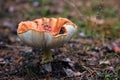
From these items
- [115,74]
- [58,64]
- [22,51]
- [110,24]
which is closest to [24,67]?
[58,64]

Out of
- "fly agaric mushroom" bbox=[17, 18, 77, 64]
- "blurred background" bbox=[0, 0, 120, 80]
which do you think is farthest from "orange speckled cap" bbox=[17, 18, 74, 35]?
"blurred background" bbox=[0, 0, 120, 80]

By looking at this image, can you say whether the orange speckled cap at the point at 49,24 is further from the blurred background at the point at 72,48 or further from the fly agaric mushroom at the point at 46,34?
the blurred background at the point at 72,48

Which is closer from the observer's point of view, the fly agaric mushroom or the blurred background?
the fly agaric mushroom

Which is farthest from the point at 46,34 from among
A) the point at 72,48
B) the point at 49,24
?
the point at 72,48

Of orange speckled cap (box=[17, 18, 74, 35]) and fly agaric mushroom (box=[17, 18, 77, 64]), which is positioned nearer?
fly agaric mushroom (box=[17, 18, 77, 64])

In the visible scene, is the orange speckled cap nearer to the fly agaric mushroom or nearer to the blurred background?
the fly agaric mushroom

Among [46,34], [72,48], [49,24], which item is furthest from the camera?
[72,48]

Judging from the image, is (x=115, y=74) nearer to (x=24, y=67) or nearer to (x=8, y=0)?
(x=24, y=67)

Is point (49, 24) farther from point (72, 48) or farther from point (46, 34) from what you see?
point (72, 48)
